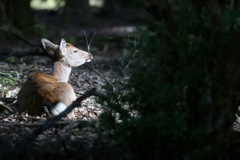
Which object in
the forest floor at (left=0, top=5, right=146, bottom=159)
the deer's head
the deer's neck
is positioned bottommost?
the forest floor at (left=0, top=5, right=146, bottom=159)

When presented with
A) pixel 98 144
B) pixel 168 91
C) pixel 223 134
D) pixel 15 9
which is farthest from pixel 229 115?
pixel 15 9

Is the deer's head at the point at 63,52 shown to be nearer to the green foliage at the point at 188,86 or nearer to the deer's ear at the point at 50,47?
the deer's ear at the point at 50,47

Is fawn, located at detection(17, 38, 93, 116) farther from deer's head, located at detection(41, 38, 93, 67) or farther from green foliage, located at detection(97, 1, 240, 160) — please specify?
green foliage, located at detection(97, 1, 240, 160)

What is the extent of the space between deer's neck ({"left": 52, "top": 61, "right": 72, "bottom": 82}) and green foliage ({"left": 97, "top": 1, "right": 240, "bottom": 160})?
12.0ft

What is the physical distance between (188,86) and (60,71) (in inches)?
162

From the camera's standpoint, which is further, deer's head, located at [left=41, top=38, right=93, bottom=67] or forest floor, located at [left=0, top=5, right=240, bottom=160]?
deer's head, located at [left=41, top=38, right=93, bottom=67]

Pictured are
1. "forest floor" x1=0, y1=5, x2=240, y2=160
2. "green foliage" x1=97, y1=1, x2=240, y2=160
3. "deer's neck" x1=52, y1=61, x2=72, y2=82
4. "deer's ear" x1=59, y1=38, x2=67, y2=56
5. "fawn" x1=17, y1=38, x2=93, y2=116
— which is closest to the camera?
"green foliage" x1=97, y1=1, x2=240, y2=160

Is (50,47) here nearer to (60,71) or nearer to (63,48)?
(63,48)

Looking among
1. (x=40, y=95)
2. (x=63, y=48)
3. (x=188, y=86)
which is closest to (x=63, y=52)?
(x=63, y=48)

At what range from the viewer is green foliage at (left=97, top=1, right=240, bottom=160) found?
491 centimetres

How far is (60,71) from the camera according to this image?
352 inches

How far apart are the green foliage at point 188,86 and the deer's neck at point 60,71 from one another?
3.66m

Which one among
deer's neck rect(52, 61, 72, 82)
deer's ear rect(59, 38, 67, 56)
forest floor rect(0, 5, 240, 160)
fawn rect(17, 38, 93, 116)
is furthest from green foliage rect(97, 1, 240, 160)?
deer's ear rect(59, 38, 67, 56)

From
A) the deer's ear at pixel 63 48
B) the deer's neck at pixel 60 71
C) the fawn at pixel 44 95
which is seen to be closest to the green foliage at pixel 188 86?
the fawn at pixel 44 95
